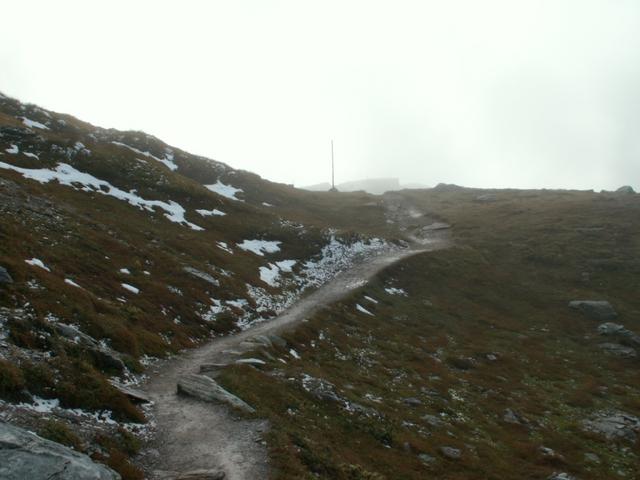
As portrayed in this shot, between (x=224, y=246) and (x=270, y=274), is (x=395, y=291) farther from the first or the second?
(x=224, y=246)

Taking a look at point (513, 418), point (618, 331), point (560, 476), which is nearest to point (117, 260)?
point (513, 418)

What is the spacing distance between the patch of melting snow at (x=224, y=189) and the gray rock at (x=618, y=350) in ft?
209

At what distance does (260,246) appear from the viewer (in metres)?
Result: 66.7

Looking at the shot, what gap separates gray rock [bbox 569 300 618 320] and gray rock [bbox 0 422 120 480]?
66.7 meters

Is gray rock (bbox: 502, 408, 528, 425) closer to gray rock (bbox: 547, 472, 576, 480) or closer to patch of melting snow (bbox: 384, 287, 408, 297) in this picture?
gray rock (bbox: 547, 472, 576, 480)

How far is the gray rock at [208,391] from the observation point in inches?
915

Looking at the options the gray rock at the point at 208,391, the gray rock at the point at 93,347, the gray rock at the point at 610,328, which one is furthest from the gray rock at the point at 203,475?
the gray rock at the point at 610,328

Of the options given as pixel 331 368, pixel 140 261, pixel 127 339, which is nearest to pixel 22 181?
pixel 140 261

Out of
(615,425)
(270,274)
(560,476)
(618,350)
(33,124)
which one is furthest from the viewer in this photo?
(33,124)

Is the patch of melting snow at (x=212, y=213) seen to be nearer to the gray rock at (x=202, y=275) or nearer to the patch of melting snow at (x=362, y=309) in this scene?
the gray rock at (x=202, y=275)

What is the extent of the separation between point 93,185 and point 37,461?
5485 cm

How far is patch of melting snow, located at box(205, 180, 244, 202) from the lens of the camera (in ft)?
293

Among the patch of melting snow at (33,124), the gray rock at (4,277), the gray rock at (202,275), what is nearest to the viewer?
the gray rock at (4,277)

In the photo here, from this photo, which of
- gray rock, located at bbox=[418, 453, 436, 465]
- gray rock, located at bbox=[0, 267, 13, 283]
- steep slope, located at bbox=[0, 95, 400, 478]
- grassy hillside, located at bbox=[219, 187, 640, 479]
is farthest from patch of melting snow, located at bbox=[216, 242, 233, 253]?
gray rock, located at bbox=[418, 453, 436, 465]
